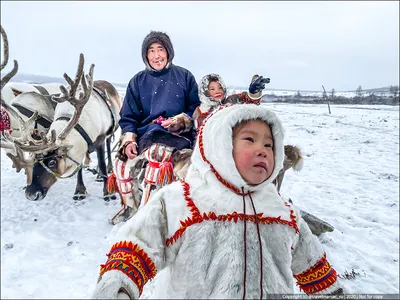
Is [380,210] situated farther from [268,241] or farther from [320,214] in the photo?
[268,241]

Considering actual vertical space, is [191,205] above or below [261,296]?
above

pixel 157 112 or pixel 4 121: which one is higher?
pixel 157 112

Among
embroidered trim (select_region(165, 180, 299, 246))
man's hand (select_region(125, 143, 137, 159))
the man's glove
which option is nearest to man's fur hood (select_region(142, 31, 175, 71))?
man's hand (select_region(125, 143, 137, 159))

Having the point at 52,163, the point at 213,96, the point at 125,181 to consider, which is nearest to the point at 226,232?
the point at 213,96

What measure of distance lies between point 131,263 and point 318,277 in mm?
833

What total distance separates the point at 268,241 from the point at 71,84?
315 centimetres

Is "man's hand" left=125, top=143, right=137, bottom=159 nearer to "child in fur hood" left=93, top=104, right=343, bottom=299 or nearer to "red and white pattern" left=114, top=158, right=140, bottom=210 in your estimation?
"red and white pattern" left=114, top=158, right=140, bottom=210

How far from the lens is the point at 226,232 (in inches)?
43.5

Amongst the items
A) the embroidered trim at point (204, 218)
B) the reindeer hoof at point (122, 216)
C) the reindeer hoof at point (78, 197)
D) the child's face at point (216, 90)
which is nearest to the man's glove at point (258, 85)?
the child's face at point (216, 90)

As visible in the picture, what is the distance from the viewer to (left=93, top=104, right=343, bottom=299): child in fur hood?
1043mm

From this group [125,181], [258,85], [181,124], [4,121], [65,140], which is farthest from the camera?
[4,121]

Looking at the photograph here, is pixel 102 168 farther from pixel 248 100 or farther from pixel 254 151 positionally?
pixel 254 151

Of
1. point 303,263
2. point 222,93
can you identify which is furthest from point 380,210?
point 303,263

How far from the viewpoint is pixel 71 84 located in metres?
3.41
